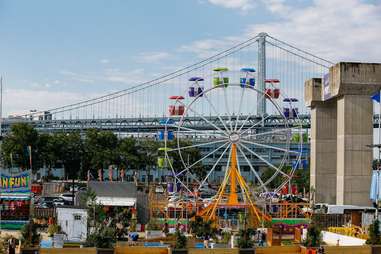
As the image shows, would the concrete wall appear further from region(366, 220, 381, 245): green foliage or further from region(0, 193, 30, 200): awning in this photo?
region(366, 220, 381, 245): green foliage

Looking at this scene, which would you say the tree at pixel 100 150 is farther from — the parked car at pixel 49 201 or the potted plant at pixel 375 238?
the potted plant at pixel 375 238

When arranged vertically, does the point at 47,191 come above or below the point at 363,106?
below

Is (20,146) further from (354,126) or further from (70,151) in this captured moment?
(354,126)

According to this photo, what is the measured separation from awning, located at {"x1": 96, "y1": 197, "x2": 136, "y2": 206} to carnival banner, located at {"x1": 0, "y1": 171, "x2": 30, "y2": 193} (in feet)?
17.2

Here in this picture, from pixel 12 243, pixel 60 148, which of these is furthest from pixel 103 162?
pixel 12 243

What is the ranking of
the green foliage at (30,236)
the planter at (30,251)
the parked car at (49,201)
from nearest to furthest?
1. the planter at (30,251)
2. the green foliage at (30,236)
3. the parked car at (49,201)

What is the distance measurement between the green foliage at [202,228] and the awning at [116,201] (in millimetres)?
7597

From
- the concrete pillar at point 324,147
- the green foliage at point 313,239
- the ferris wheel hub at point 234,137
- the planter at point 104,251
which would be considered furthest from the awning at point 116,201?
the green foliage at point 313,239

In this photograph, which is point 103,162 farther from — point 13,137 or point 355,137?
point 355,137

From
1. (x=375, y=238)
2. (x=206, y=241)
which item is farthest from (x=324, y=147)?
(x=375, y=238)

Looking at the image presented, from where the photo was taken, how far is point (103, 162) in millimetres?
93688

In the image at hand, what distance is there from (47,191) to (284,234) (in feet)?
149

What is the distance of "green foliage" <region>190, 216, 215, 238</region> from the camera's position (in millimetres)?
37031

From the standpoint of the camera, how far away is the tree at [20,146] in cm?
8788
